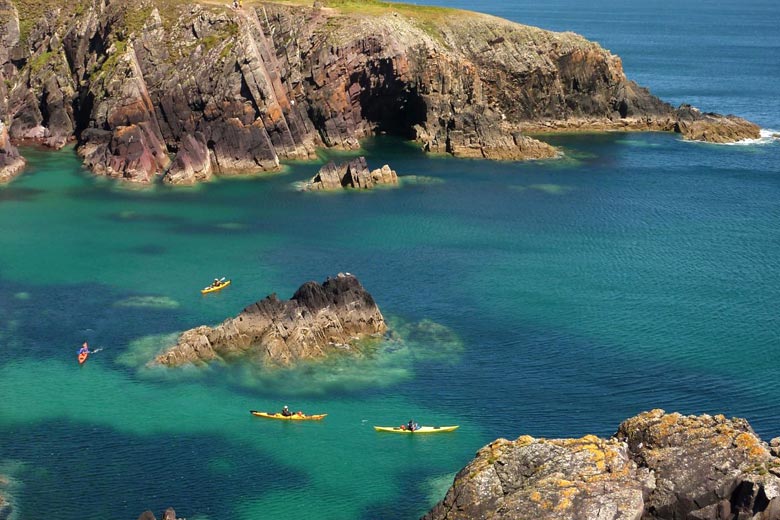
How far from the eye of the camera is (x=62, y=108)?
17188 cm

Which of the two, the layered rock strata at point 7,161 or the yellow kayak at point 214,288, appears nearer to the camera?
the yellow kayak at point 214,288

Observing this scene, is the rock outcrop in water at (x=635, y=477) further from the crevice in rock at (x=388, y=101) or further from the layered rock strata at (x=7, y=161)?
the crevice in rock at (x=388, y=101)

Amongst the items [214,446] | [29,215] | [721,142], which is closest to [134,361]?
[214,446]

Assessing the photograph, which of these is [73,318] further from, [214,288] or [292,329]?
[292,329]

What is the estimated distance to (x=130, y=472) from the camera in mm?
73750

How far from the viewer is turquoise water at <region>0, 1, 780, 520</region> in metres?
75.4

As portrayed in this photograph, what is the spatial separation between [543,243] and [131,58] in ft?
245

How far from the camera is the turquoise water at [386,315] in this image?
7544 cm

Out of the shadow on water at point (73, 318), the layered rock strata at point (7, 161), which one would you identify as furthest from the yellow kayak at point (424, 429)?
the layered rock strata at point (7, 161)

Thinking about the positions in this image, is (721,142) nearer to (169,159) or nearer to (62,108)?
(169,159)

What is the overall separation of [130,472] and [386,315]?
36717 mm

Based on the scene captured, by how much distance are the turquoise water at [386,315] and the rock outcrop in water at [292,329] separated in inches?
98.4

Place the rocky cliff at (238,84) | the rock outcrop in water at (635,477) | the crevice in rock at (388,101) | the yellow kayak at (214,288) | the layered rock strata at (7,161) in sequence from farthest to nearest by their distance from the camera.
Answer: the crevice in rock at (388,101)
the rocky cliff at (238,84)
the layered rock strata at (7,161)
the yellow kayak at (214,288)
the rock outcrop in water at (635,477)

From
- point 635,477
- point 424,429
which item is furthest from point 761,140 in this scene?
point 635,477
